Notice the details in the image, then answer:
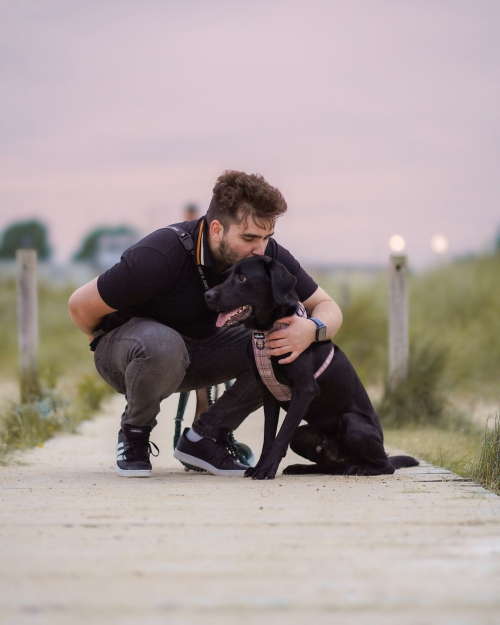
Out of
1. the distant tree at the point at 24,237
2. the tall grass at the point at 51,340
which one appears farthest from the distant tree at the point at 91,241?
the tall grass at the point at 51,340

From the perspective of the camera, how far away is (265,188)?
3.94 metres

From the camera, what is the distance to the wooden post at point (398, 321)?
7.14m

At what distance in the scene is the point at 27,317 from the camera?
7406 mm

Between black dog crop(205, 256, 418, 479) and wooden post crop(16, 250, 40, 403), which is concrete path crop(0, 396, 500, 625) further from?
wooden post crop(16, 250, 40, 403)

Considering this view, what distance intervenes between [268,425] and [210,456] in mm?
367

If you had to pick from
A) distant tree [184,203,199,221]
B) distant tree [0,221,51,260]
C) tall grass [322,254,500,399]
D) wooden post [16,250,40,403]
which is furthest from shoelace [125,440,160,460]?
distant tree [0,221,51,260]

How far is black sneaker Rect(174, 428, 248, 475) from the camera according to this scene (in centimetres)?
418

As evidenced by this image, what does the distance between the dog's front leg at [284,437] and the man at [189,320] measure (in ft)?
0.62

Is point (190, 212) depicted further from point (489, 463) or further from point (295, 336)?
point (489, 463)

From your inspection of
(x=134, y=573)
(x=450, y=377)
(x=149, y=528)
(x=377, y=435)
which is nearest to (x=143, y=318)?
(x=377, y=435)

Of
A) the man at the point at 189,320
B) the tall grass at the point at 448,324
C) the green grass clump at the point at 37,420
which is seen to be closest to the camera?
the man at the point at 189,320

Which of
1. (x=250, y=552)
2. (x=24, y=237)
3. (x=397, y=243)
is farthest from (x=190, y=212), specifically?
(x=24, y=237)

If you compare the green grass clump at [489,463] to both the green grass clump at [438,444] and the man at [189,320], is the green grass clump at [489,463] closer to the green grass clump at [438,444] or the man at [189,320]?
the green grass clump at [438,444]

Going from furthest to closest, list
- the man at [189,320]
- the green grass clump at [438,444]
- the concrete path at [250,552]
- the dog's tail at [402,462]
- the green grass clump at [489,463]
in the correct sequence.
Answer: the green grass clump at [438,444] < the dog's tail at [402,462] < the man at [189,320] < the green grass clump at [489,463] < the concrete path at [250,552]
